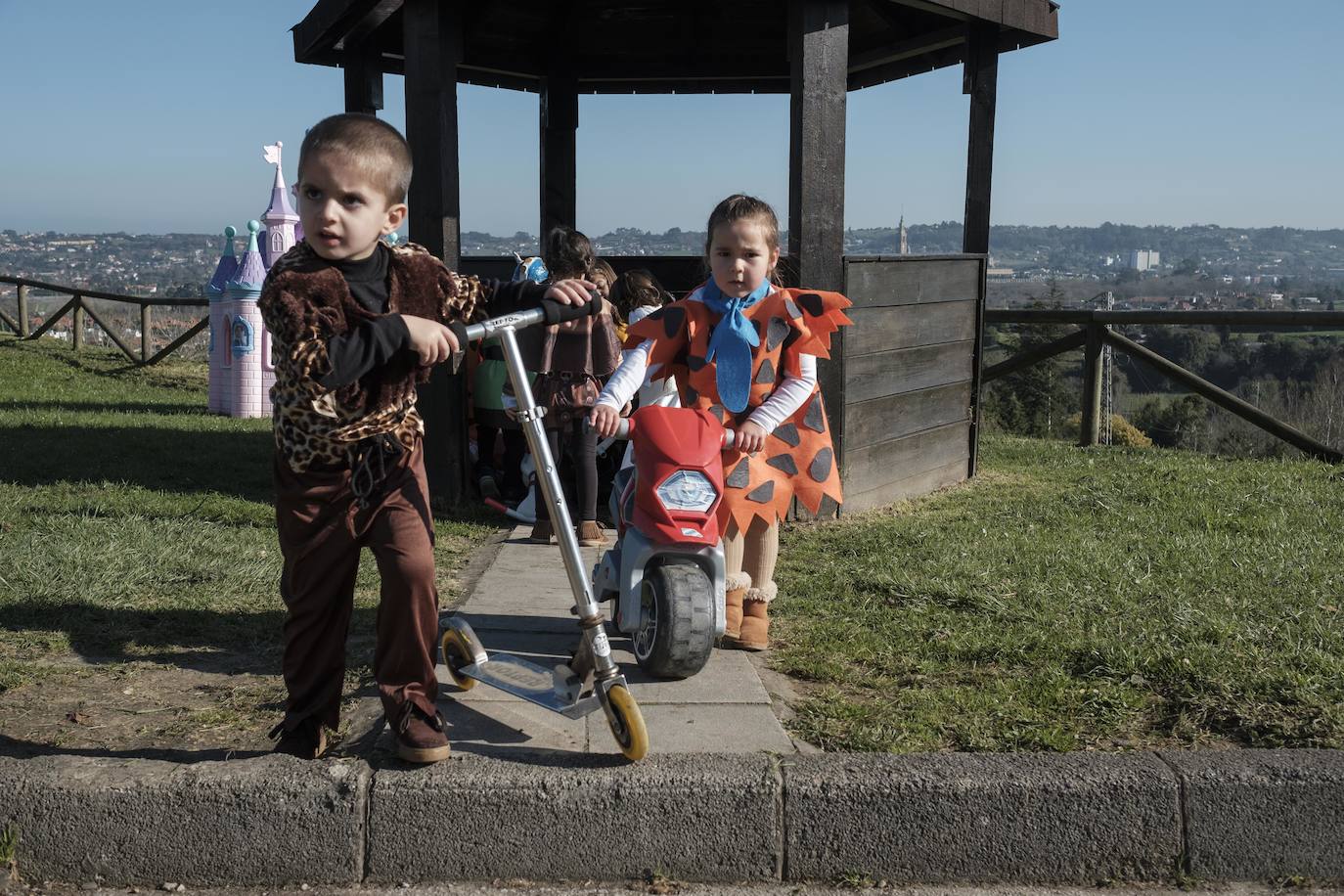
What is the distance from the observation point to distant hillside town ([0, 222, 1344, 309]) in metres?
10.0

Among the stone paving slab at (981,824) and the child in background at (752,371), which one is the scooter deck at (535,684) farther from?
the child in background at (752,371)

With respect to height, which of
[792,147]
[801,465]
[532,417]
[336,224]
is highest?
[792,147]

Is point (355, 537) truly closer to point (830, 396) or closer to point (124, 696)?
point (124, 696)

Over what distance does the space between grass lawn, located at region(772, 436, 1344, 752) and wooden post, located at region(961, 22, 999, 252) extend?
1.84 meters

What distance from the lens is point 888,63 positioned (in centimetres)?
916

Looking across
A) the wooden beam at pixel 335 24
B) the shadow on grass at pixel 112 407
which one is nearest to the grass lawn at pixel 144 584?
the shadow on grass at pixel 112 407

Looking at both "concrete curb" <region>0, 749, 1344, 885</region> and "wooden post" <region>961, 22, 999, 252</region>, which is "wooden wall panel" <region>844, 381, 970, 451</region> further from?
"concrete curb" <region>0, 749, 1344, 885</region>

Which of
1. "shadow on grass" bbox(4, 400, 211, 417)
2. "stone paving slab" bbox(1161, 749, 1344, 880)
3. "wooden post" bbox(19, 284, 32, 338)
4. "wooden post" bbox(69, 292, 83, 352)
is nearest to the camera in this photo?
"stone paving slab" bbox(1161, 749, 1344, 880)

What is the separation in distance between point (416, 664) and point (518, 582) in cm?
214

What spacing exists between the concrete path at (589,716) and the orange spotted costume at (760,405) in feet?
0.78

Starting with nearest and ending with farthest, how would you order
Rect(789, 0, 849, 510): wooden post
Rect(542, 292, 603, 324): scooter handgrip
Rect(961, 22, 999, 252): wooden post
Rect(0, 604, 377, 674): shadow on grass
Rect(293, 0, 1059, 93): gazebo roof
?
Rect(542, 292, 603, 324): scooter handgrip → Rect(0, 604, 377, 674): shadow on grass → Rect(789, 0, 849, 510): wooden post → Rect(293, 0, 1059, 93): gazebo roof → Rect(961, 22, 999, 252): wooden post

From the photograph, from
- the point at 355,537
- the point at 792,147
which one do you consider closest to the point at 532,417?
the point at 355,537

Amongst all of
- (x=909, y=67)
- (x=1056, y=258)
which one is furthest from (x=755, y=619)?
(x=1056, y=258)

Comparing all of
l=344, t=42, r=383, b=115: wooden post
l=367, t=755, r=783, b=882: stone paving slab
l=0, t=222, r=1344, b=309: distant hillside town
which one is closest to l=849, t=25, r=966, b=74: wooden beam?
l=0, t=222, r=1344, b=309: distant hillside town
